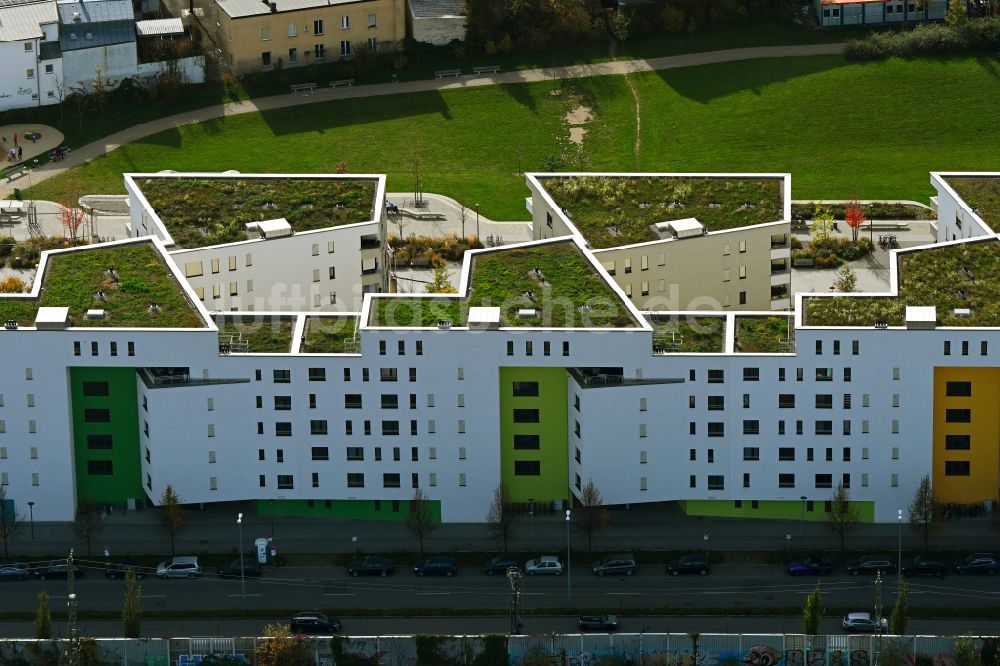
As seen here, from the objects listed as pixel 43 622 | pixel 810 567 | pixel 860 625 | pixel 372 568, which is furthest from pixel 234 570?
pixel 860 625

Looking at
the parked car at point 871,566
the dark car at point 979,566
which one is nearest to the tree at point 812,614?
the parked car at point 871,566

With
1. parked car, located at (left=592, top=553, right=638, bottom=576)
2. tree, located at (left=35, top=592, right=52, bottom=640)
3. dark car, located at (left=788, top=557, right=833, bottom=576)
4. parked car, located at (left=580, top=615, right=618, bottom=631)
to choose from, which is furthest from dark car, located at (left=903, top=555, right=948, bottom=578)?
tree, located at (left=35, top=592, right=52, bottom=640)

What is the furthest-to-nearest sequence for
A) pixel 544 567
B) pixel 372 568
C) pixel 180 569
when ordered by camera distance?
pixel 372 568 < pixel 544 567 < pixel 180 569

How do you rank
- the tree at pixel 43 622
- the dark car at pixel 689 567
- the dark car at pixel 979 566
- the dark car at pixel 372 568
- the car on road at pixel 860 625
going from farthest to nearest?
the dark car at pixel 372 568 → the dark car at pixel 689 567 → the dark car at pixel 979 566 → the car on road at pixel 860 625 → the tree at pixel 43 622

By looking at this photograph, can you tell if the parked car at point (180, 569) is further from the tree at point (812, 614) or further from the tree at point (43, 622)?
the tree at point (812, 614)

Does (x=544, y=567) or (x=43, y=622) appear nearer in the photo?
(x=43, y=622)

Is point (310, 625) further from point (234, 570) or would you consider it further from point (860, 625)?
point (860, 625)

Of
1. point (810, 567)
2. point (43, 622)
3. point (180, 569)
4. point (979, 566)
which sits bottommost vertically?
point (43, 622)
